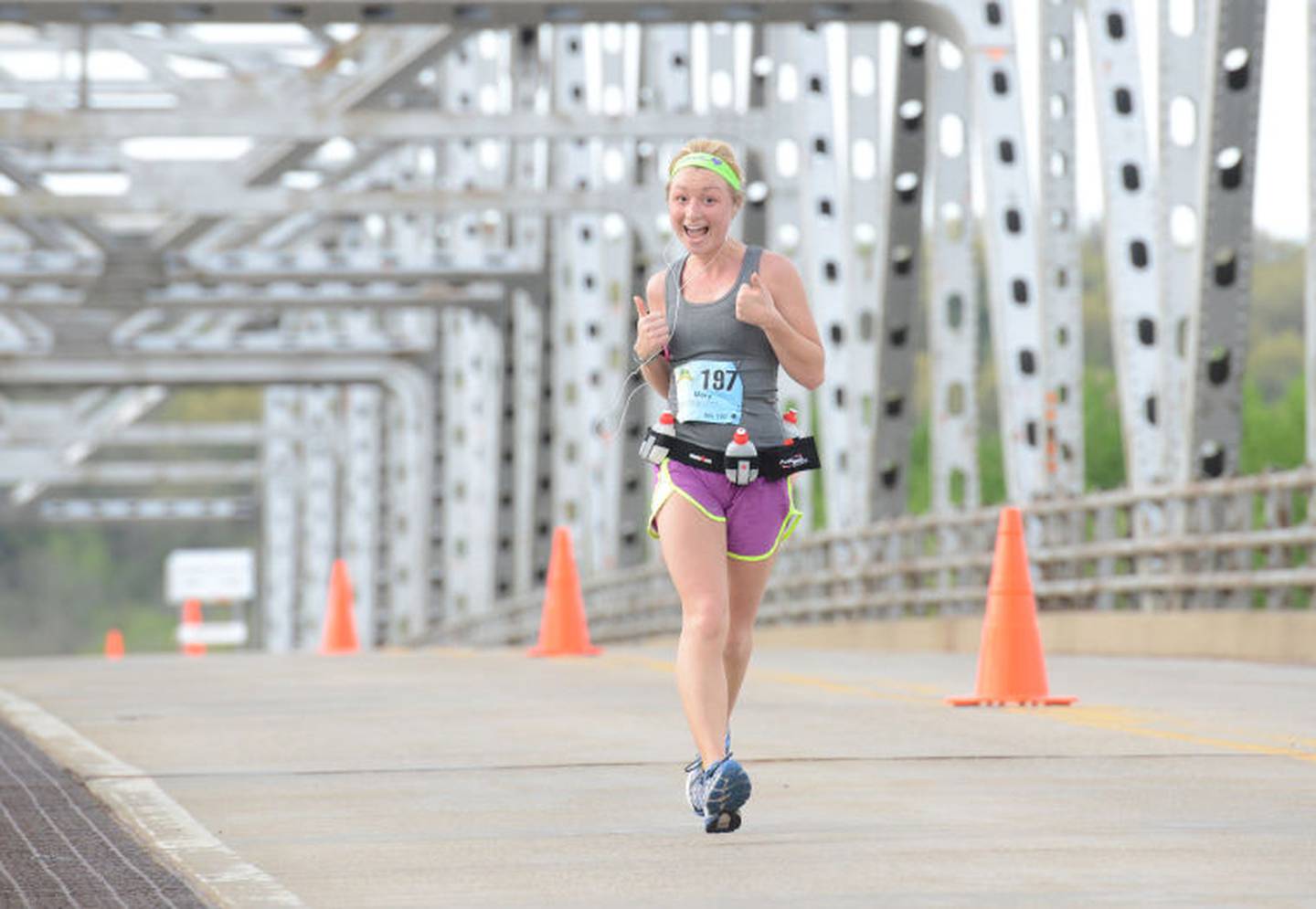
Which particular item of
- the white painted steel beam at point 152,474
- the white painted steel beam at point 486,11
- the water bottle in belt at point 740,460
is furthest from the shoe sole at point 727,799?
the white painted steel beam at point 152,474

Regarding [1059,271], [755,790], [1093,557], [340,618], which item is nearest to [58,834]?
[755,790]

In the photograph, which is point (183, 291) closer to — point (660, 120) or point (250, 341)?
point (250, 341)

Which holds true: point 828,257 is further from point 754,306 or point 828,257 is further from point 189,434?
point 189,434

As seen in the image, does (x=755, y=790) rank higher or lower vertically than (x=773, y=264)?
lower

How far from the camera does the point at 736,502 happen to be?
6766 millimetres

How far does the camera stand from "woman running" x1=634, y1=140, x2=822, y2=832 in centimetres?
668

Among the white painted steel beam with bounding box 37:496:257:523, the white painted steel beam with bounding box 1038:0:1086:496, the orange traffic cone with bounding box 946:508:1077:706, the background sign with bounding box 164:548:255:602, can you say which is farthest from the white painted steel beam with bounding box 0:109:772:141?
the background sign with bounding box 164:548:255:602

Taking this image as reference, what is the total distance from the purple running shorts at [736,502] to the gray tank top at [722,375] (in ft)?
0.30

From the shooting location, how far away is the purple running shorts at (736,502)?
6.73 meters

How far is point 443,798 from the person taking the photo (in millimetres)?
7426

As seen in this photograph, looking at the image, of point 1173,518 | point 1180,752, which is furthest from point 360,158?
point 1180,752

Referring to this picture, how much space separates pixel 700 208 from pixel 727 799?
1.46 meters

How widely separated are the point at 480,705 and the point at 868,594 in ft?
36.9

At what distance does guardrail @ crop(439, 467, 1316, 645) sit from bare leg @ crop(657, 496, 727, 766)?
8.29 m
